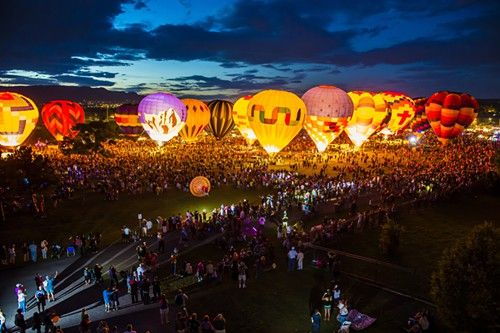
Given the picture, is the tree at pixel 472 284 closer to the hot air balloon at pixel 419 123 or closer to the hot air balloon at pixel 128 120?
the hot air balloon at pixel 128 120

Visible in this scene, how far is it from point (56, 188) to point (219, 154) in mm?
18953

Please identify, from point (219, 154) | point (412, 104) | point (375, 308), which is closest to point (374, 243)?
point (375, 308)

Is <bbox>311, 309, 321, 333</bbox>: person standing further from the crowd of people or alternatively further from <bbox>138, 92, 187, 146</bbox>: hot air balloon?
<bbox>138, 92, 187, 146</bbox>: hot air balloon

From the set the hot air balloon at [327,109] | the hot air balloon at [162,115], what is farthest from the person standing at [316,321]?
the hot air balloon at [162,115]

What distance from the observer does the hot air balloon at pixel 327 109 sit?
33.7m

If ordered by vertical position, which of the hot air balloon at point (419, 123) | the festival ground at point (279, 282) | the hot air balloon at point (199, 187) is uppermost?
the hot air balloon at point (419, 123)

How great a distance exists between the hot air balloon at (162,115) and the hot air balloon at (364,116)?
16.3 m

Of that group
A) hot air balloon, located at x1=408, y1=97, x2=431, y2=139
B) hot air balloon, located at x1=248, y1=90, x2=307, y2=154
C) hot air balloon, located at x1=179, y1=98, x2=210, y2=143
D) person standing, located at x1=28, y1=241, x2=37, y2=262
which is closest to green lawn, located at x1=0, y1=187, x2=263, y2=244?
person standing, located at x1=28, y1=241, x2=37, y2=262

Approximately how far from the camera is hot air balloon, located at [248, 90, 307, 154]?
1189 inches

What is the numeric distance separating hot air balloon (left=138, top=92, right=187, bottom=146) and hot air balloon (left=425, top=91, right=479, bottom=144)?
80.9 feet

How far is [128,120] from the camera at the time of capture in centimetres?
4706

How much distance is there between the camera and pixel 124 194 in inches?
915

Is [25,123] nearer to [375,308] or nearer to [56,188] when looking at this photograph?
[56,188]

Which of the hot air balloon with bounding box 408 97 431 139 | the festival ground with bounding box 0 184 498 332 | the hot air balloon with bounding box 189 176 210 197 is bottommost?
the festival ground with bounding box 0 184 498 332
